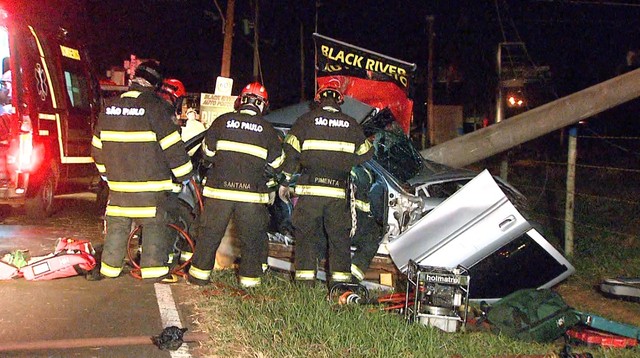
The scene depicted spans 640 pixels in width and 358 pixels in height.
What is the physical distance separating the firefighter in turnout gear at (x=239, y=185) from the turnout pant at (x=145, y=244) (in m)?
0.31

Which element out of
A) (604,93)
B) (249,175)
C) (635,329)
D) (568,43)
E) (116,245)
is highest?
(568,43)

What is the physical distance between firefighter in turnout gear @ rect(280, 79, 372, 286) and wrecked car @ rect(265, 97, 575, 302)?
1.61ft

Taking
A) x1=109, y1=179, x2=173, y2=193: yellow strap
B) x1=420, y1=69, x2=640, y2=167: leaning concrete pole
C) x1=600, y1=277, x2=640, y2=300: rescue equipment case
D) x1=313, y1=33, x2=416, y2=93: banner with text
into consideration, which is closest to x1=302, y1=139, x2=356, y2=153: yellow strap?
x1=109, y1=179, x2=173, y2=193: yellow strap

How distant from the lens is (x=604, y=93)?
10.7 meters

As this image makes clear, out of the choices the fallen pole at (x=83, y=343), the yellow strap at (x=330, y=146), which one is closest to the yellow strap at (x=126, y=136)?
the yellow strap at (x=330, y=146)

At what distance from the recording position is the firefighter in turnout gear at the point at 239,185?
6.52 m

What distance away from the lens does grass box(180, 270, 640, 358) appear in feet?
15.9

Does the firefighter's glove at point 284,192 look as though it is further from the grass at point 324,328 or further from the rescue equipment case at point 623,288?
the rescue equipment case at point 623,288

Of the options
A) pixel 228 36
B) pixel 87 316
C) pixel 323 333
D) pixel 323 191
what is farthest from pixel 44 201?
pixel 228 36

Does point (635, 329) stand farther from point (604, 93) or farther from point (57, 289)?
point (604, 93)

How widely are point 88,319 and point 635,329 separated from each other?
4.06 metres

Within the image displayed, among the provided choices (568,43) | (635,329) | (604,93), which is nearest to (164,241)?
(635,329)

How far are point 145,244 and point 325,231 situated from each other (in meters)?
1.56

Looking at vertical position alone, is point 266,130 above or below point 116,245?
above
